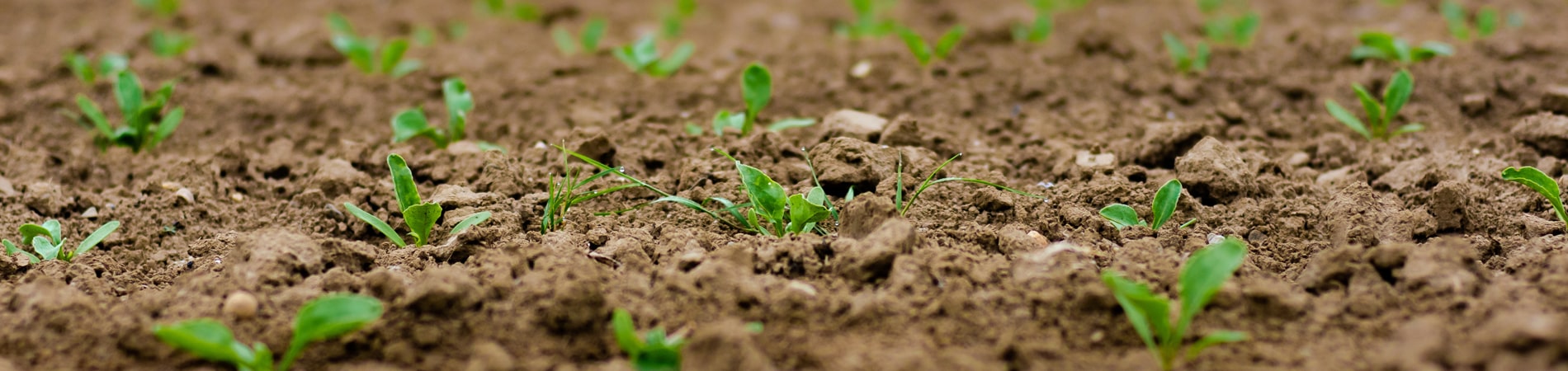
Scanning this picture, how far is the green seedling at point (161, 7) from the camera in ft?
13.3

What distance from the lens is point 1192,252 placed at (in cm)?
196

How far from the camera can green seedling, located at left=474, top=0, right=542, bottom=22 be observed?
4219 mm

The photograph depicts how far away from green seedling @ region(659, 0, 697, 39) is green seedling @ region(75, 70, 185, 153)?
1.73 m

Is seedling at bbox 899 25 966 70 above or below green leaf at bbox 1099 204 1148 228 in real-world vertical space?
below

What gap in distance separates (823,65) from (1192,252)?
1.50 metres

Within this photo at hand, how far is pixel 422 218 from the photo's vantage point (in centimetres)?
207

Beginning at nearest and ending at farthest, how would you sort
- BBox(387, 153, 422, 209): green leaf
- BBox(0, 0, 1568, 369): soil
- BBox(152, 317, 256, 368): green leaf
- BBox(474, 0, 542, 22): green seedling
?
BBox(152, 317, 256, 368): green leaf, BBox(0, 0, 1568, 369): soil, BBox(387, 153, 422, 209): green leaf, BBox(474, 0, 542, 22): green seedling

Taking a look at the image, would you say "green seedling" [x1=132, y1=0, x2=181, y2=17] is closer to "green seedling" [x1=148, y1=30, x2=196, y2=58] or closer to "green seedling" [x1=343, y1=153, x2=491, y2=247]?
"green seedling" [x1=148, y1=30, x2=196, y2=58]

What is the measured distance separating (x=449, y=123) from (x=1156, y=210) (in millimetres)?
1743

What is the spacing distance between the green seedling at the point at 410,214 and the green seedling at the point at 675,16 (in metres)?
1.98

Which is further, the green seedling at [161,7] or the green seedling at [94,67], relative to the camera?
the green seedling at [161,7]

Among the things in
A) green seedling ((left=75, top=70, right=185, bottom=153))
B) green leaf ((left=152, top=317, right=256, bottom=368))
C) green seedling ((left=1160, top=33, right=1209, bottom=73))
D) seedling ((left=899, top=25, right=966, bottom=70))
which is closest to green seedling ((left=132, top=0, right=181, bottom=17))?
green seedling ((left=75, top=70, right=185, bottom=153))

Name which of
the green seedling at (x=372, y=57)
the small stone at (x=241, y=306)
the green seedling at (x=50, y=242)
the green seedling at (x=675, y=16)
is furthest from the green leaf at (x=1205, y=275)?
the green seedling at (x=675, y=16)

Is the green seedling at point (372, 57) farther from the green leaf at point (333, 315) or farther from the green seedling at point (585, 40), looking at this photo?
the green leaf at point (333, 315)
